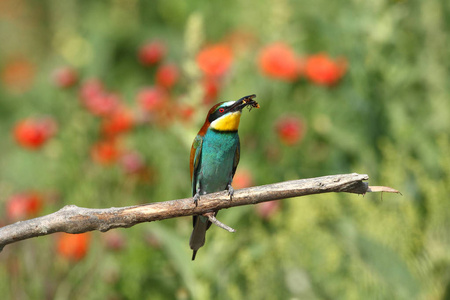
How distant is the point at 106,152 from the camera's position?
3875mm

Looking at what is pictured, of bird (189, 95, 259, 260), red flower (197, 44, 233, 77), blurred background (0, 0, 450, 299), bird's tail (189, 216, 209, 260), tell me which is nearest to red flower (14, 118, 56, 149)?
blurred background (0, 0, 450, 299)

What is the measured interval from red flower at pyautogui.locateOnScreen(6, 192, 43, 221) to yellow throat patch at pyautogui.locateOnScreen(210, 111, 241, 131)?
1.26 m

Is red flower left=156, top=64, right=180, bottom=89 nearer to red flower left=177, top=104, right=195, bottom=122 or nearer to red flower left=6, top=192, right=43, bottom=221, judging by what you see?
red flower left=177, top=104, right=195, bottom=122

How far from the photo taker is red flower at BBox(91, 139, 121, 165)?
12.7 feet

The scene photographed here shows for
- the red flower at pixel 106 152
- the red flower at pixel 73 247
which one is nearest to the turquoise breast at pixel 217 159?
the red flower at pixel 73 247

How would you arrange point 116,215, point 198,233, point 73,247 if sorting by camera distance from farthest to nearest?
point 73,247
point 198,233
point 116,215

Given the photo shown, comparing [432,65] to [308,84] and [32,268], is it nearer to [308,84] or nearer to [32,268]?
[308,84]

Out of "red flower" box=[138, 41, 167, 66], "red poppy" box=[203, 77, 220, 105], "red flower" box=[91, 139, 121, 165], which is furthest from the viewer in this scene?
"red flower" box=[138, 41, 167, 66]

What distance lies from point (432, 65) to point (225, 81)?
150cm

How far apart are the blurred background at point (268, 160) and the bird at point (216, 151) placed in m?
0.37

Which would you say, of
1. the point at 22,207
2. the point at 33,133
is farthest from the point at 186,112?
the point at 33,133

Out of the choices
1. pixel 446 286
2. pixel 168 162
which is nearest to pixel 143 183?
pixel 168 162

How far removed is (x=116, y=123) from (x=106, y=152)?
172 mm

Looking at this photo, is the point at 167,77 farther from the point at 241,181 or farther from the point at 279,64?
the point at 241,181
